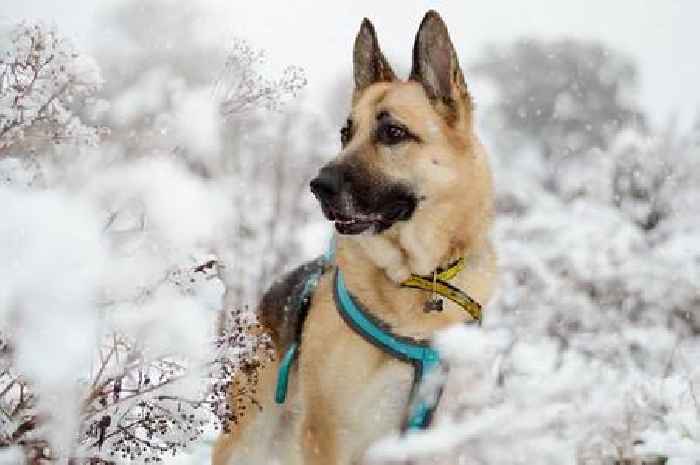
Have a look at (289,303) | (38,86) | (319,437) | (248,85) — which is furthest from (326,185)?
(38,86)

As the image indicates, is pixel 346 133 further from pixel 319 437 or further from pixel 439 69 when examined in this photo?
pixel 319 437

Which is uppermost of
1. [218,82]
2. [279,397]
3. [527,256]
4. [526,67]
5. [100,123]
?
[526,67]

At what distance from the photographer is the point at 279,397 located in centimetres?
292

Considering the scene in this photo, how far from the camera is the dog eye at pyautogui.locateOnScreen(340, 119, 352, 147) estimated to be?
3039 mm

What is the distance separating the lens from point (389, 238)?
291cm

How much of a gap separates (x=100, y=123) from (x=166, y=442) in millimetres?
864

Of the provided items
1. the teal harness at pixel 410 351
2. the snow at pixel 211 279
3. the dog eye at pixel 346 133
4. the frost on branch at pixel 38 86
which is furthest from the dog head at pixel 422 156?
the frost on branch at pixel 38 86

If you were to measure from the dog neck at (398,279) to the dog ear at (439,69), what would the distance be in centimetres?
49

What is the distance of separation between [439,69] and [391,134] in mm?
269

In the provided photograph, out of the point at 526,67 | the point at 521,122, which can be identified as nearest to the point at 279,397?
the point at 521,122

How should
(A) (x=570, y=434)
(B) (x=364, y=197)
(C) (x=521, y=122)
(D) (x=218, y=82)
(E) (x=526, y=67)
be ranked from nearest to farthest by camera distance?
(D) (x=218, y=82), (B) (x=364, y=197), (A) (x=570, y=434), (C) (x=521, y=122), (E) (x=526, y=67)

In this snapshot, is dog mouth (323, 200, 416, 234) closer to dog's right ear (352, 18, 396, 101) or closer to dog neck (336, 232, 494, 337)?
dog neck (336, 232, 494, 337)

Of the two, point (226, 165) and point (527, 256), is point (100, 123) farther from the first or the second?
point (527, 256)

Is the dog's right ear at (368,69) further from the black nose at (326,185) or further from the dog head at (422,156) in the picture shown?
the black nose at (326,185)
